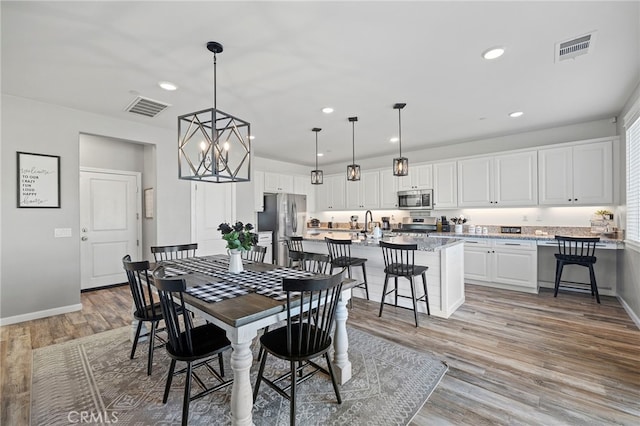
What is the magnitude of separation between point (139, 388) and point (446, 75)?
12.8 ft

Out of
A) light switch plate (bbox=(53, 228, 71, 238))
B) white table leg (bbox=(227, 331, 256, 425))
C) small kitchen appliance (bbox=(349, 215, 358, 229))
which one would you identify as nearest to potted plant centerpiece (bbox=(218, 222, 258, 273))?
white table leg (bbox=(227, 331, 256, 425))

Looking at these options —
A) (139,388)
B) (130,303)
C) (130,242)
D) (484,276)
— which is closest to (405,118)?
(484,276)

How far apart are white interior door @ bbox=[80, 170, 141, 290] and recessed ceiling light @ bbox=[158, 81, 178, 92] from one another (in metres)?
2.81

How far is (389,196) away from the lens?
6.68 m

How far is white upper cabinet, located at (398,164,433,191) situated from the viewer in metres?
6.04

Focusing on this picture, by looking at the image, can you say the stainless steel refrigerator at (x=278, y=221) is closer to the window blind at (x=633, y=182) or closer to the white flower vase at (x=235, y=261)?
the white flower vase at (x=235, y=261)

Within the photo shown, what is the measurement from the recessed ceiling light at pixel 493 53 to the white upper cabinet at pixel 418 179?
3516 millimetres

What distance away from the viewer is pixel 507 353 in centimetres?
263

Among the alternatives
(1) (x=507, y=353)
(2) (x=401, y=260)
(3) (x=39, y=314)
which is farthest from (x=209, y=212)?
(1) (x=507, y=353)

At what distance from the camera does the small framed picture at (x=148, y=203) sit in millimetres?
5133

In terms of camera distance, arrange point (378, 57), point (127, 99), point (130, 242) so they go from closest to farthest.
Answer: point (378, 57), point (127, 99), point (130, 242)

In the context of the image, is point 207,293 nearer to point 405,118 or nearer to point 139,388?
point 139,388

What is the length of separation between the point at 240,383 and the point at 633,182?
4817 mm

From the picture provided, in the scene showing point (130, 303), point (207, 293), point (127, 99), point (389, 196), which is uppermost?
point (127, 99)
